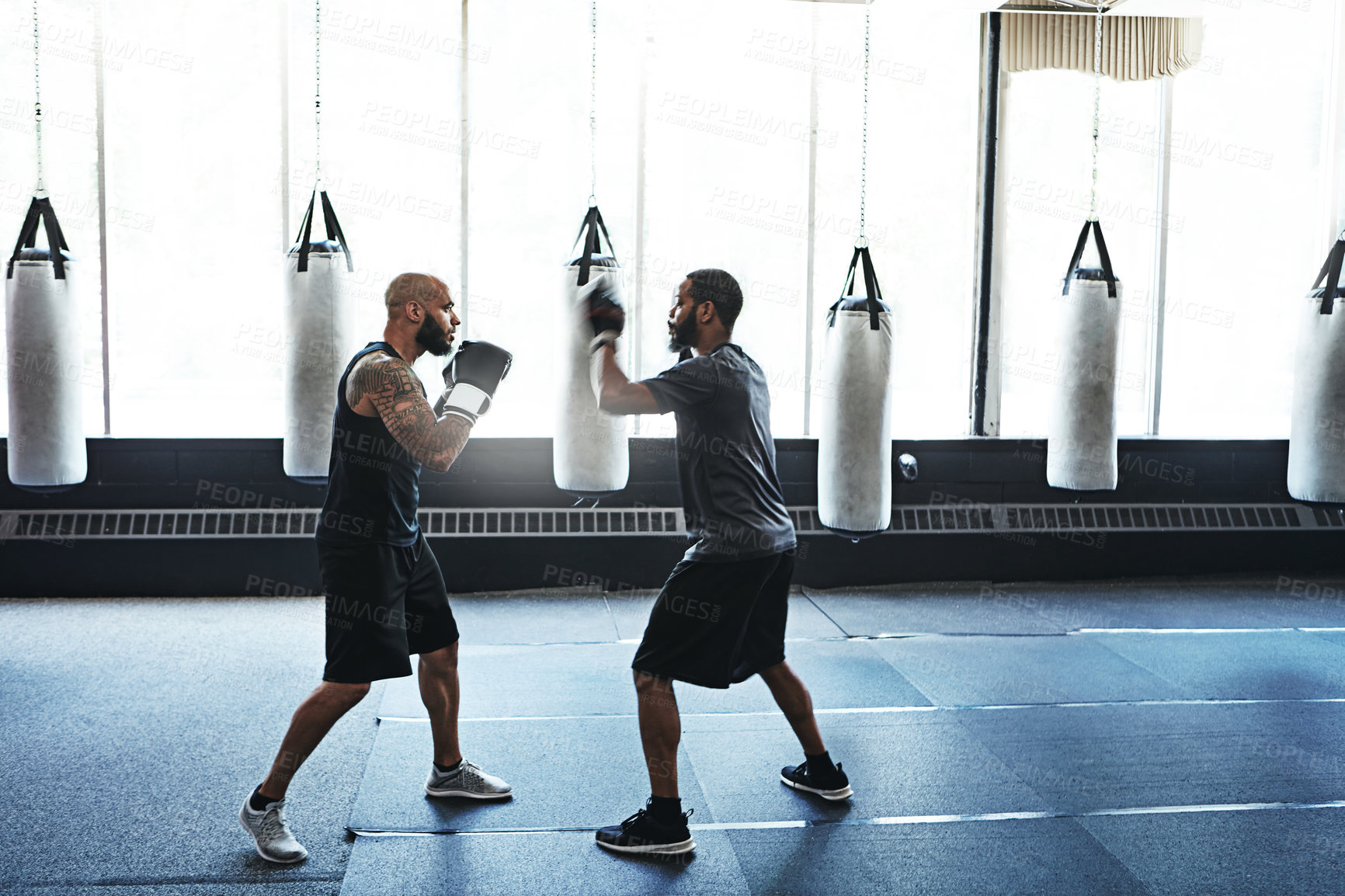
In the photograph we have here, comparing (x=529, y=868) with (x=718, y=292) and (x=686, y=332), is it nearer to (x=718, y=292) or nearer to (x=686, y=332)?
(x=686, y=332)

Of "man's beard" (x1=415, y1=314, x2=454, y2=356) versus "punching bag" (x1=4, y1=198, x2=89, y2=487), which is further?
"punching bag" (x1=4, y1=198, x2=89, y2=487)

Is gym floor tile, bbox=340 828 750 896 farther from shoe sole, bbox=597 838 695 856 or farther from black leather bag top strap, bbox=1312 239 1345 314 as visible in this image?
black leather bag top strap, bbox=1312 239 1345 314

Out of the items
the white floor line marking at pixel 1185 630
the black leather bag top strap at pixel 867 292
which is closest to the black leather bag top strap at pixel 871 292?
the black leather bag top strap at pixel 867 292

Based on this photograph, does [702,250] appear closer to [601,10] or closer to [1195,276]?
[601,10]

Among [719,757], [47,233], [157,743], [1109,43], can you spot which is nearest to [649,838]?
[719,757]

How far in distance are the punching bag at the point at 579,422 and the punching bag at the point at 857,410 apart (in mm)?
883

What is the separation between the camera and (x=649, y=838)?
8.43ft

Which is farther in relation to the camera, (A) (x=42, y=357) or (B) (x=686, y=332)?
(A) (x=42, y=357)

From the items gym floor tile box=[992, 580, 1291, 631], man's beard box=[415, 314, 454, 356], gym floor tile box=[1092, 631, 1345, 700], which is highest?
man's beard box=[415, 314, 454, 356]

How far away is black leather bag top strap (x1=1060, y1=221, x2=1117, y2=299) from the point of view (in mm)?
4219

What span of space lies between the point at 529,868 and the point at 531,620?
242cm

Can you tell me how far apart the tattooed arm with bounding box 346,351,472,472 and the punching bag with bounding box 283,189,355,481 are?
1.68 meters

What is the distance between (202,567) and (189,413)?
823mm

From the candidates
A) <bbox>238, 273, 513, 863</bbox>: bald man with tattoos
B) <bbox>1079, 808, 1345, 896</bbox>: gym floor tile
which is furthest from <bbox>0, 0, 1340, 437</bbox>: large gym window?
<bbox>1079, 808, 1345, 896</bbox>: gym floor tile
